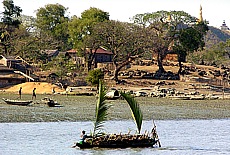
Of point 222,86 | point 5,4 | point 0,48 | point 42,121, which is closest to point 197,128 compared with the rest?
point 42,121

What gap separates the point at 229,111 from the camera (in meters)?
63.2

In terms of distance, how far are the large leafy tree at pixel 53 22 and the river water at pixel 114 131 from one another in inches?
3315

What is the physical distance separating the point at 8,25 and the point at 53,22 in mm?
18811

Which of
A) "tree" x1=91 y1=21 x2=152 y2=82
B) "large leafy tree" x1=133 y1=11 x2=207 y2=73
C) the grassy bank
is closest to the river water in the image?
the grassy bank

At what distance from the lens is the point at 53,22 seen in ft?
456

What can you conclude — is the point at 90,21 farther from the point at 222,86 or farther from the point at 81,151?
the point at 81,151

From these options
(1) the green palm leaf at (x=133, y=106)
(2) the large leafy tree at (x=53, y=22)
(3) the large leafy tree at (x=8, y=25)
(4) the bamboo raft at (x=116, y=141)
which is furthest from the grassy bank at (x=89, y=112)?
(2) the large leafy tree at (x=53, y=22)

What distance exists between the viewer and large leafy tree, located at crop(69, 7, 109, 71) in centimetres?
10050

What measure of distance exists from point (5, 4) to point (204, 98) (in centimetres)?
5481

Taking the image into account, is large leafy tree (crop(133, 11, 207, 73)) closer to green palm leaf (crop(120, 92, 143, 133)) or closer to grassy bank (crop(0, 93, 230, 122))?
grassy bank (crop(0, 93, 230, 122))

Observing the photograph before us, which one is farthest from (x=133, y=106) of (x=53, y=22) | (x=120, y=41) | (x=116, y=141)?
(x=53, y=22)

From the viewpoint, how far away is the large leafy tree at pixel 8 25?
11256 cm

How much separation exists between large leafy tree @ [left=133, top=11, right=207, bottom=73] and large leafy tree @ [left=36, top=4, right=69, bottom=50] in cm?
2632

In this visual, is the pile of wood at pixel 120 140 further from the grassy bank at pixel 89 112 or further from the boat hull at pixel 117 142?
the grassy bank at pixel 89 112
